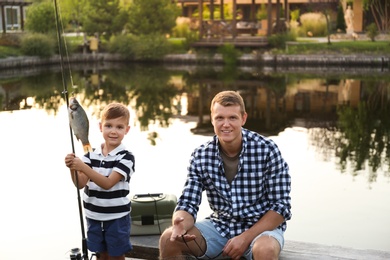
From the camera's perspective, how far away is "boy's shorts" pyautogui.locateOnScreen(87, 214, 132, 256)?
3.43m

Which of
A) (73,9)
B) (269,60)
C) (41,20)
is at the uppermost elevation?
(73,9)

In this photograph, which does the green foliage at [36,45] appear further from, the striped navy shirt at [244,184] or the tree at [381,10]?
the striped navy shirt at [244,184]

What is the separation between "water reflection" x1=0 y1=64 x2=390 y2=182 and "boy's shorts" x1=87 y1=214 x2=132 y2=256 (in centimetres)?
593

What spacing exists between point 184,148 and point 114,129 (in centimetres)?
790

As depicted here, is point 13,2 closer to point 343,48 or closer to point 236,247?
point 343,48

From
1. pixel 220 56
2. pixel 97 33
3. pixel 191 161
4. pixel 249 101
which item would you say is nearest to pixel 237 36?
pixel 220 56

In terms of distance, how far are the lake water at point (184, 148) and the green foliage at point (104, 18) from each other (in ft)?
30.7

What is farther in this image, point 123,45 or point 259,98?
point 123,45

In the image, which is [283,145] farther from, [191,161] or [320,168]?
[191,161]

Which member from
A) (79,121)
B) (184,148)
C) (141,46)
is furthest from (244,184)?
(141,46)

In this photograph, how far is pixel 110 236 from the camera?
3438mm

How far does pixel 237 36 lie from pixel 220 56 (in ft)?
5.01

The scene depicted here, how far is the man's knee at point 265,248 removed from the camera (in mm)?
3082

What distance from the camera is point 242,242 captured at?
320cm
